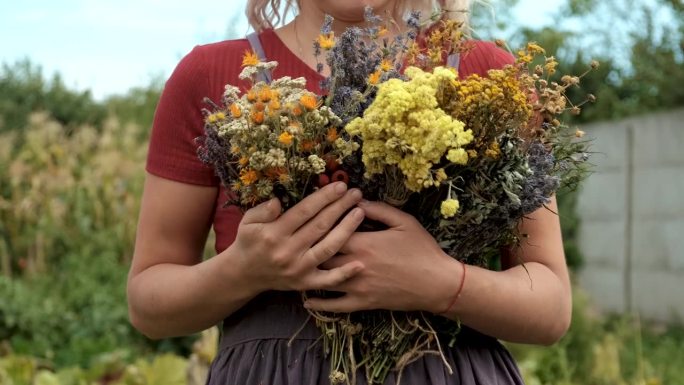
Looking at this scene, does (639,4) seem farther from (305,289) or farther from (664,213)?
(305,289)

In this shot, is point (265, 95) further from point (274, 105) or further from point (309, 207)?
point (309, 207)

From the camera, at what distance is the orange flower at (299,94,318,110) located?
1511mm

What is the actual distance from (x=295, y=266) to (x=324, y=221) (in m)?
0.10

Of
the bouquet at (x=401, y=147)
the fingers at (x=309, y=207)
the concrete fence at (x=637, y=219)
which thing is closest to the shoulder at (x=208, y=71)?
the bouquet at (x=401, y=147)

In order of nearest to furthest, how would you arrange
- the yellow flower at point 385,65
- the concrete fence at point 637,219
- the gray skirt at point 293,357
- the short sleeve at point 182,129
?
the yellow flower at point 385,65 < the gray skirt at point 293,357 < the short sleeve at point 182,129 < the concrete fence at point 637,219

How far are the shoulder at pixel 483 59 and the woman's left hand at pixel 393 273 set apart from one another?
523mm

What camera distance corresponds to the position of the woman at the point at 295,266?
5.41 ft

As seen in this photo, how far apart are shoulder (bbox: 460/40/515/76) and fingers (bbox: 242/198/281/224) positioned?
0.62 meters

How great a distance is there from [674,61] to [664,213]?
1.85m

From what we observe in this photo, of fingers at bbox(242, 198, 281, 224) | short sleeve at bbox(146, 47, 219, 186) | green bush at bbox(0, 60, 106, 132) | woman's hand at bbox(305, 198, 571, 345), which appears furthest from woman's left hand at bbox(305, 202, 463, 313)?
green bush at bbox(0, 60, 106, 132)

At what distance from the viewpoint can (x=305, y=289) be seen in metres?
1.69

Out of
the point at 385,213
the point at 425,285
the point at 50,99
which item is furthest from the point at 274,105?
Answer: the point at 50,99

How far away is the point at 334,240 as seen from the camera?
64.1 inches

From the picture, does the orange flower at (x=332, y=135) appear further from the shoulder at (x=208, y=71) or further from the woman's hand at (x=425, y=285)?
the shoulder at (x=208, y=71)
